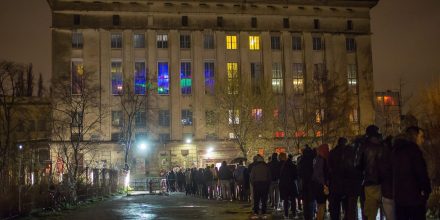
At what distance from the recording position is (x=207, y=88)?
281 ft

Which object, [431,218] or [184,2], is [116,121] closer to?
[184,2]

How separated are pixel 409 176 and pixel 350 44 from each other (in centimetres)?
8363

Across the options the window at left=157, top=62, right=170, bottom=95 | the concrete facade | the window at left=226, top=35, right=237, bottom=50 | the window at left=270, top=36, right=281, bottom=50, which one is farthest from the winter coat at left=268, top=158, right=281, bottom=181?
the window at left=270, top=36, right=281, bottom=50

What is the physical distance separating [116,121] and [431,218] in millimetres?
68535

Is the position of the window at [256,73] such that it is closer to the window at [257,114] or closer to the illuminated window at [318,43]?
the illuminated window at [318,43]

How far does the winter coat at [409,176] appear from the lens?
988 cm

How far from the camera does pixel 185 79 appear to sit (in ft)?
281

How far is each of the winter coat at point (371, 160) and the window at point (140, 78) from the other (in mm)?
71409

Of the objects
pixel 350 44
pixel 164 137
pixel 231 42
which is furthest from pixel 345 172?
pixel 350 44

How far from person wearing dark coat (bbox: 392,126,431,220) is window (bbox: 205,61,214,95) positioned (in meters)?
74.8

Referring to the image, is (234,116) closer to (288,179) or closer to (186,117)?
(186,117)

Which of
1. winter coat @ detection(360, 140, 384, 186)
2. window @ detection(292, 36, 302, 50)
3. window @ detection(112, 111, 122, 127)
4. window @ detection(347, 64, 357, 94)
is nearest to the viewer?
winter coat @ detection(360, 140, 384, 186)

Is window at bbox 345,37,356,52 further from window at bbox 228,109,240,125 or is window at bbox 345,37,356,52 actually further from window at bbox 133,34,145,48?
window at bbox 228,109,240,125

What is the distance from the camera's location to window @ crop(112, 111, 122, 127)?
82375 mm
